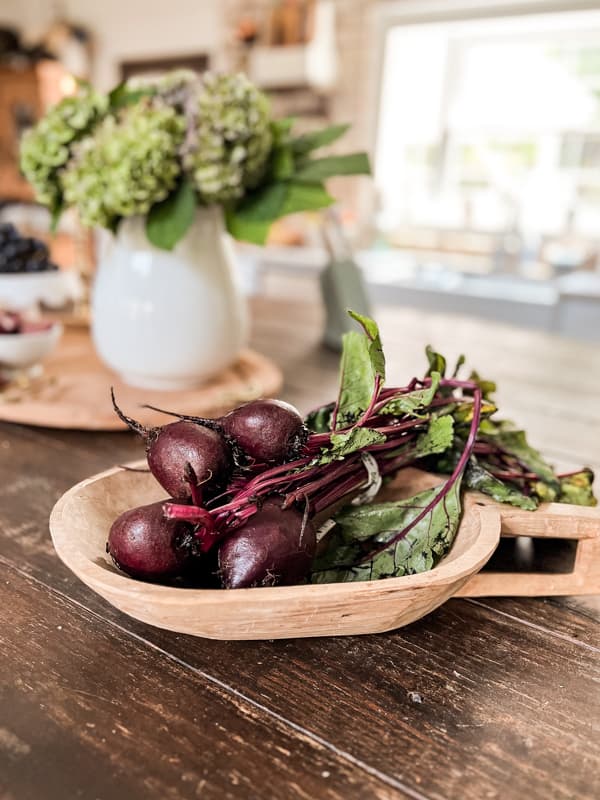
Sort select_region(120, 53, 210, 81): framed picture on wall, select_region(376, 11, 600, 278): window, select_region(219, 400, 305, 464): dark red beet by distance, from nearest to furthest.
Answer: select_region(219, 400, 305, 464): dark red beet
select_region(376, 11, 600, 278): window
select_region(120, 53, 210, 81): framed picture on wall

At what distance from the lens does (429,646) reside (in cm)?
48

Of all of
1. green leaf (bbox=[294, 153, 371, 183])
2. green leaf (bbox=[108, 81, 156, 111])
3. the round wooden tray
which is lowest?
the round wooden tray

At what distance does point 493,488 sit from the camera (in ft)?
1.75

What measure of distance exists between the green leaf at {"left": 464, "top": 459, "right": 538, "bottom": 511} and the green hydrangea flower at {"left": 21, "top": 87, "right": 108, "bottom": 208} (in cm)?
74

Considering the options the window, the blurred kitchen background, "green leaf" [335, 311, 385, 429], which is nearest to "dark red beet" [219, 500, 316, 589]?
"green leaf" [335, 311, 385, 429]

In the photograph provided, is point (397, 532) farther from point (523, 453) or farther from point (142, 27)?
point (142, 27)

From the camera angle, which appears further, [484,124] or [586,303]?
[484,124]

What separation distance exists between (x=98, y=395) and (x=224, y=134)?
0.42 metres

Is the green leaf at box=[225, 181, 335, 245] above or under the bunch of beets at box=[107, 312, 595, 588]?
above

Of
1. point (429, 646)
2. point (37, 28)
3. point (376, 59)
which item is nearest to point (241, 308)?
point (429, 646)

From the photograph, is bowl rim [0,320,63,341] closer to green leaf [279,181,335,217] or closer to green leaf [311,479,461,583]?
green leaf [279,181,335,217]

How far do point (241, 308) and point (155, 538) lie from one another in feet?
2.11

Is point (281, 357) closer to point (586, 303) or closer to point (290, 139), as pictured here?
point (290, 139)

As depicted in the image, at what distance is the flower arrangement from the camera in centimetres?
84
